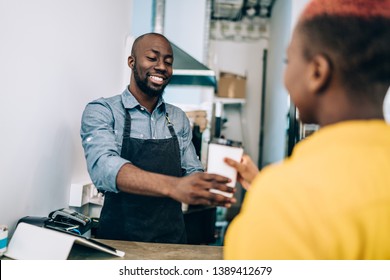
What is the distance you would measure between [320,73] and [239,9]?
12.2ft

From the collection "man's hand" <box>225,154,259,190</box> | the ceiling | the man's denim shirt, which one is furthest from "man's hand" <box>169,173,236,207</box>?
the ceiling

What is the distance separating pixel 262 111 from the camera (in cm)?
413

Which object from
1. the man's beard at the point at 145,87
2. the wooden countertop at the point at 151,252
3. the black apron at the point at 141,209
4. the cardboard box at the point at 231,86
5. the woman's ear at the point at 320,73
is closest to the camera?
the woman's ear at the point at 320,73

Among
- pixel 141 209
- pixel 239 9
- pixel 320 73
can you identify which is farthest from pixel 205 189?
pixel 239 9

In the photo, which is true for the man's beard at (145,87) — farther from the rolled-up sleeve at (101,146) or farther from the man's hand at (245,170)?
the man's hand at (245,170)

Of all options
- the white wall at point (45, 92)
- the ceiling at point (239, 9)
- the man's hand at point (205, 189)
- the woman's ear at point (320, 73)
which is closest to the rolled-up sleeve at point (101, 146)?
the white wall at point (45, 92)

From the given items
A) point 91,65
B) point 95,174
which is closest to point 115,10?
point 91,65

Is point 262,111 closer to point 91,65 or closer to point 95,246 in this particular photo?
point 91,65

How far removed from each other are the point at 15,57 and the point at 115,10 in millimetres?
750

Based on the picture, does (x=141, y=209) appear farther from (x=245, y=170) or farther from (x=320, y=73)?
(x=320, y=73)

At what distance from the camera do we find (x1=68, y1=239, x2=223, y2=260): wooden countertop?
860 mm

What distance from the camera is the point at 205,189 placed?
0.70 m

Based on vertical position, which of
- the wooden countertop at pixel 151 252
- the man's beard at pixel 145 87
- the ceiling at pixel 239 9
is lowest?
the wooden countertop at pixel 151 252

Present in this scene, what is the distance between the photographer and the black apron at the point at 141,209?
3.71ft
